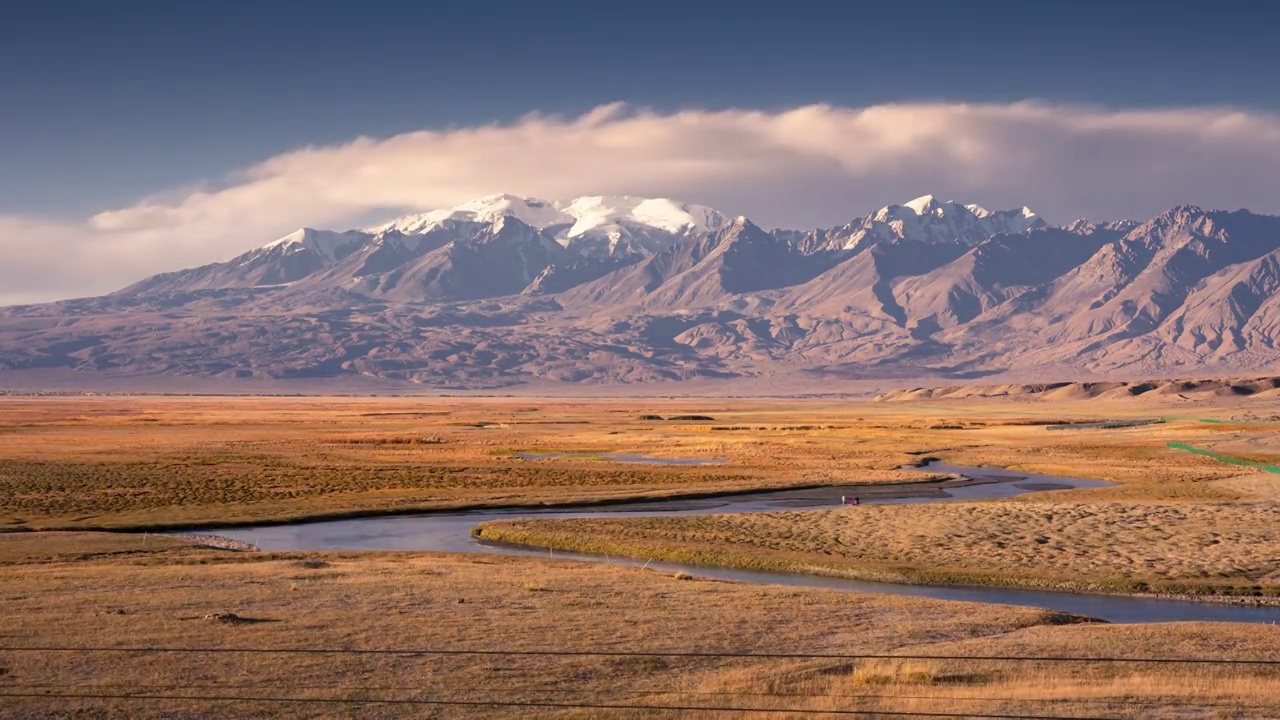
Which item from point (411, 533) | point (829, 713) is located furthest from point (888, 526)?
point (829, 713)

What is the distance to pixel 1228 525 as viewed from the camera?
51.4m

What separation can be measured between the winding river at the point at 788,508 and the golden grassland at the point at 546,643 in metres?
4.92

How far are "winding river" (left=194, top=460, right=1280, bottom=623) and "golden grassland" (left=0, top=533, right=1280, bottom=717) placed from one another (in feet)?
16.1

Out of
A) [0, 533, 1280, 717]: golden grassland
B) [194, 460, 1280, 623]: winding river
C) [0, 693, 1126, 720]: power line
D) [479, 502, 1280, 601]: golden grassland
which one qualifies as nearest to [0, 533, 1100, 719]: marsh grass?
[0, 533, 1280, 717]: golden grassland

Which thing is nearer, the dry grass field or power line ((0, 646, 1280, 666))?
the dry grass field

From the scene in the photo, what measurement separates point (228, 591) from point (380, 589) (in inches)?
163

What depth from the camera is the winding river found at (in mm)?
37438

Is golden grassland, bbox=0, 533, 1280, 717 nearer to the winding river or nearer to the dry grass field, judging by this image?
the dry grass field

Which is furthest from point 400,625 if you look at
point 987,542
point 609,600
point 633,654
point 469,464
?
point 469,464

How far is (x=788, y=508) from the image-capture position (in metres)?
65.8

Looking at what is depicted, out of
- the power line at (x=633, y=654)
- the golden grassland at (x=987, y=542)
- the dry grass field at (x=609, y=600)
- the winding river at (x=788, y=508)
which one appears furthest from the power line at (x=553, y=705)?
the golden grassland at (x=987, y=542)

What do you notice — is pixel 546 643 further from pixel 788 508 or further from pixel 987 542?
pixel 788 508

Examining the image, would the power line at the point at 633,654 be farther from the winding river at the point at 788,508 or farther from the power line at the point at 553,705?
the winding river at the point at 788,508

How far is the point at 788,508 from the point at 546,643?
3934cm
